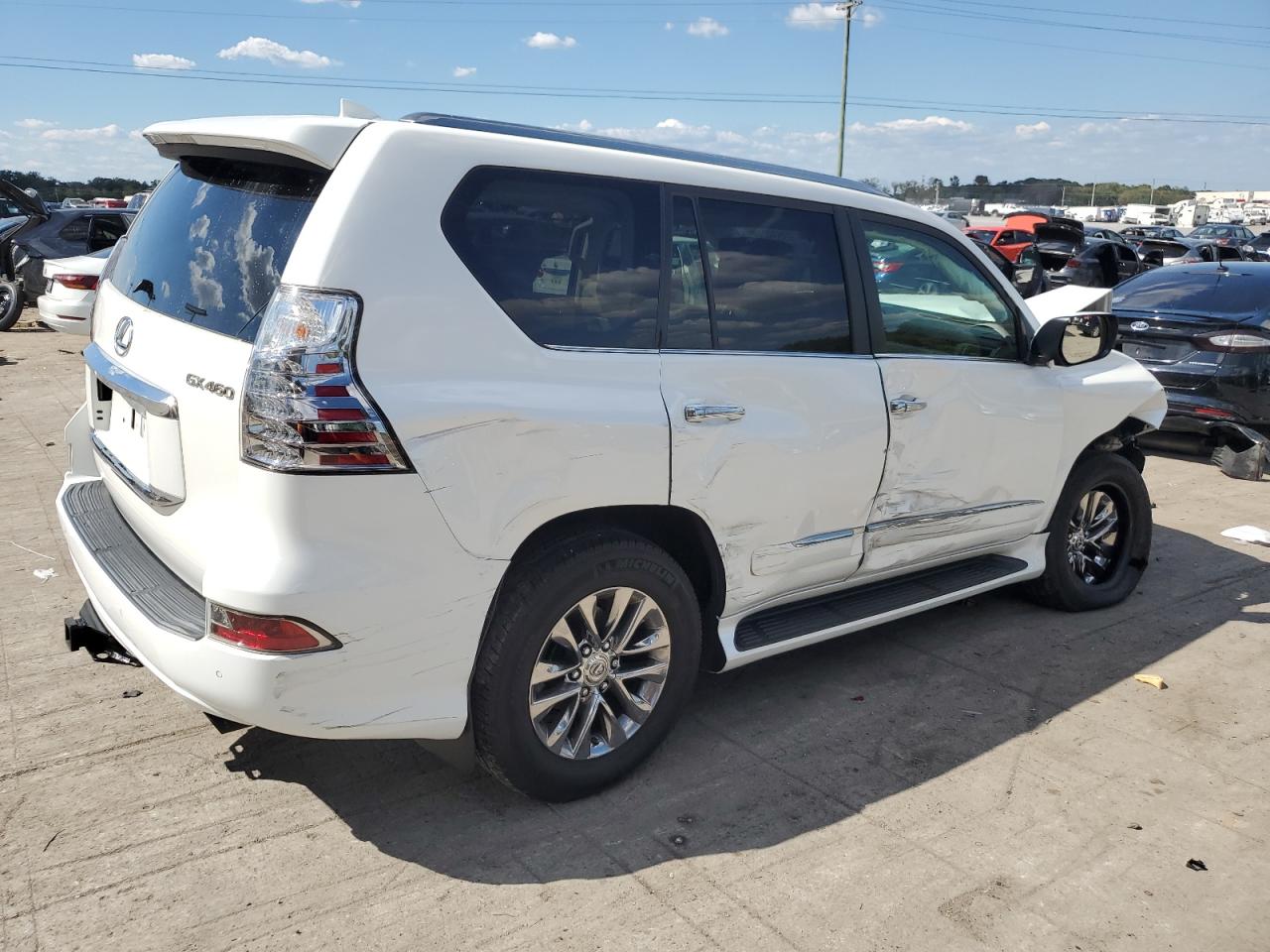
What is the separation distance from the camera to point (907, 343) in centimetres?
406

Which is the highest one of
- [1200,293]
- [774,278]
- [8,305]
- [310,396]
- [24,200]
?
[24,200]

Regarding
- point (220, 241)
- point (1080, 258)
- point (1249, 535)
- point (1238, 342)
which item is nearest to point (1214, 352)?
point (1238, 342)

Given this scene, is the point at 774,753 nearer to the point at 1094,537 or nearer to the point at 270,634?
the point at 270,634

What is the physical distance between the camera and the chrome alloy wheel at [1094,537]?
5.07m

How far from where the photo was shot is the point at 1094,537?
17.0 feet

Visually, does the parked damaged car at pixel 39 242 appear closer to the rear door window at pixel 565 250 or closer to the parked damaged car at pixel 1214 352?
the parked damaged car at pixel 1214 352

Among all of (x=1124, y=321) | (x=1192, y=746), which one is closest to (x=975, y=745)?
(x=1192, y=746)

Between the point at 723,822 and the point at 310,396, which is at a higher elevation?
the point at 310,396

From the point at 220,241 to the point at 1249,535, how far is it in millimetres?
6248

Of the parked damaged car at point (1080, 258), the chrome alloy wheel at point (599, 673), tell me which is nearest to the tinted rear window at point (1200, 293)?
the parked damaged car at point (1080, 258)

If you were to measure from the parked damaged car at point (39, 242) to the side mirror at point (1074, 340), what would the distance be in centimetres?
1445

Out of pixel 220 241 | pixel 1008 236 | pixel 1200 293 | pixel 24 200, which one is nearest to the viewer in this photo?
pixel 220 241

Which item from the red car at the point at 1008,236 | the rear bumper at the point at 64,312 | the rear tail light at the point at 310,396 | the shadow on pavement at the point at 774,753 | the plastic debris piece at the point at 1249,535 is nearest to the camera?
the rear tail light at the point at 310,396

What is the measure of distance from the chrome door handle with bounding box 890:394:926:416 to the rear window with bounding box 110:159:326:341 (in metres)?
2.20
